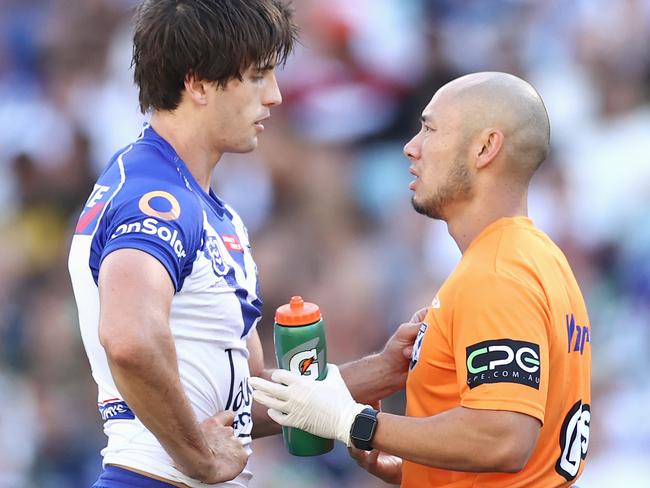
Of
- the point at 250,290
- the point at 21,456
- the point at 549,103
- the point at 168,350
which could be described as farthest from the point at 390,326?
the point at 168,350

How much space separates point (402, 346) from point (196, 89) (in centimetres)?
119

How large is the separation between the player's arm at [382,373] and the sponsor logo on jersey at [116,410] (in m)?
0.95

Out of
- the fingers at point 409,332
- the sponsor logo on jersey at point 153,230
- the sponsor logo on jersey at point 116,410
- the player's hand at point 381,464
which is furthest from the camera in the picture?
the player's hand at point 381,464

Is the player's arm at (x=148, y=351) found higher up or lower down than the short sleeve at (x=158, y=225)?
lower down

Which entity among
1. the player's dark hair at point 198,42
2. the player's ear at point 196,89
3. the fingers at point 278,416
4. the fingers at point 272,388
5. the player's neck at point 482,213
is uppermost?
the player's dark hair at point 198,42

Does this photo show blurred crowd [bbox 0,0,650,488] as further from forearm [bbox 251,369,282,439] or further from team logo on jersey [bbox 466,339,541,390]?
team logo on jersey [bbox 466,339,541,390]

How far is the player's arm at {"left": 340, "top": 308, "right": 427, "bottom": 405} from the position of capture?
13.5 ft

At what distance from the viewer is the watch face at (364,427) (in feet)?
11.6

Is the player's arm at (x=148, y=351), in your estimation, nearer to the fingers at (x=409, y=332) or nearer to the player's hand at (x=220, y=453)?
the player's hand at (x=220, y=453)

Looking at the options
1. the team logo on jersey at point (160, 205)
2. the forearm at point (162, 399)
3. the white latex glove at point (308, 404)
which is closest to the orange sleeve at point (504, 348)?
the white latex glove at point (308, 404)

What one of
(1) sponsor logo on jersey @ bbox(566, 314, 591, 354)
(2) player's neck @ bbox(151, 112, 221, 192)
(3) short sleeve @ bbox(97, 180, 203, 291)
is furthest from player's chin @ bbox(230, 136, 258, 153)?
(1) sponsor logo on jersey @ bbox(566, 314, 591, 354)

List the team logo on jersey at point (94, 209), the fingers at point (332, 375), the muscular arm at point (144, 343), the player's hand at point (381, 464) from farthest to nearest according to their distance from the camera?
1. the player's hand at point (381, 464)
2. the fingers at point (332, 375)
3. the team logo on jersey at point (94, 209)
4. the muscular arm at point (144, 343)

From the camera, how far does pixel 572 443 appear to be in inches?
143

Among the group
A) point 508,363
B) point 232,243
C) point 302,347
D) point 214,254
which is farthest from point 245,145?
point 508,363
